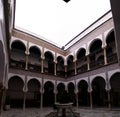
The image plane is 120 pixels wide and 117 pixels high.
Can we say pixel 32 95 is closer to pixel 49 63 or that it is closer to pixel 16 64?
pixel 16 64

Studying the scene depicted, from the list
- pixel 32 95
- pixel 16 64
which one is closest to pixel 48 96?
pixel 32 95

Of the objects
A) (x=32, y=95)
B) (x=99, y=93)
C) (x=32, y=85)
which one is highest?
(x=32, y=85)

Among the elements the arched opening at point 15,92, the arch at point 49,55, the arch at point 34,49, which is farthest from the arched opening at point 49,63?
the arched opening at point 15,92

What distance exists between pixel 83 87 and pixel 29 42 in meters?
9.40

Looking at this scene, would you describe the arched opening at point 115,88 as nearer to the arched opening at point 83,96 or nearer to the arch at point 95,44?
the arched opening at point 83,96

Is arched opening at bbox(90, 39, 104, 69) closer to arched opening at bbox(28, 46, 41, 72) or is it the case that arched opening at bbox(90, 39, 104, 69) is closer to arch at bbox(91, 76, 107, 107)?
arch at bbox(91, 76, 107, 107)

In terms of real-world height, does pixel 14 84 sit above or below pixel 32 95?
above

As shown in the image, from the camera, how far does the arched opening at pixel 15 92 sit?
16.4m

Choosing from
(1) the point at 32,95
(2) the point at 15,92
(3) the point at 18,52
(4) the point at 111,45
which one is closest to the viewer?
(4) the point at 111,45

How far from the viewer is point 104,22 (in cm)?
1483

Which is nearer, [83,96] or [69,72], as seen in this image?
[83,96]

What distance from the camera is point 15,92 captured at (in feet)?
55.7

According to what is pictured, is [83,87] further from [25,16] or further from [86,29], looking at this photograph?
[25,16]

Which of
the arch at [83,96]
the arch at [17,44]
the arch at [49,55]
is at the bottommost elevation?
the arch at [83,96]
